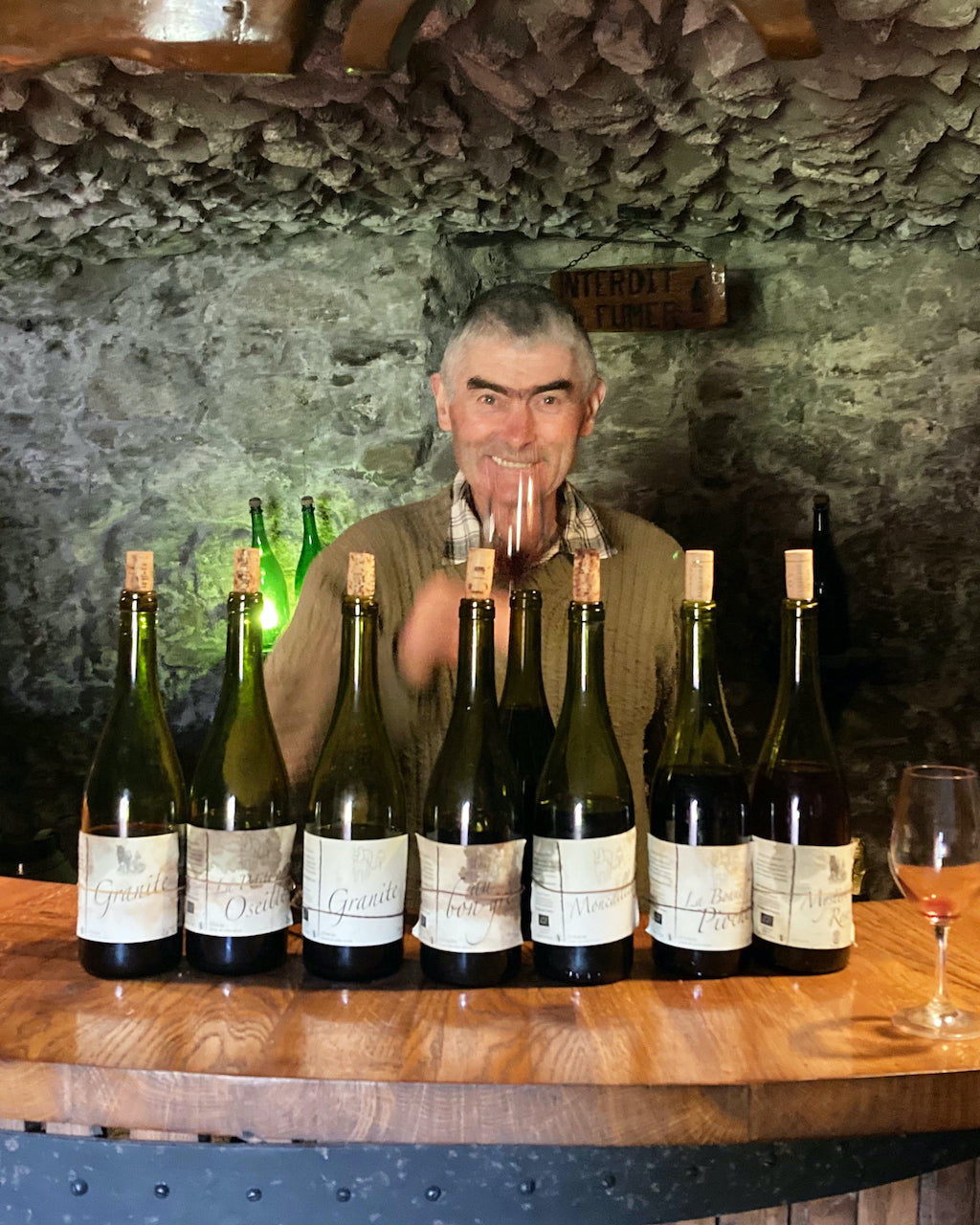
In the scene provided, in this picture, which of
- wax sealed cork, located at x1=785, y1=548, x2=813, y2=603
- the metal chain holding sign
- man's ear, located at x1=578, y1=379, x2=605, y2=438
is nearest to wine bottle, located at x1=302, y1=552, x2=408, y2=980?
wax sealed cork, located at x1=785, y1=548, x2=813, y2=603

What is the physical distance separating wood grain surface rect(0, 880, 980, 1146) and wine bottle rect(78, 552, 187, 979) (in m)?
0.03

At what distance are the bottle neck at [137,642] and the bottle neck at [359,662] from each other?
16cm

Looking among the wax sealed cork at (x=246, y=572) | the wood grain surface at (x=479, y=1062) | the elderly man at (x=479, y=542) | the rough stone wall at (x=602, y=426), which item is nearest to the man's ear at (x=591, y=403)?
the elderly man at (x=479, y=542)

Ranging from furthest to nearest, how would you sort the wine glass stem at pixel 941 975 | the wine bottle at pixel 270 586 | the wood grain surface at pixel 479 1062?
the wine bottle at pixel 270 586 → the wine glass stem at pixel 941 975 → the wood grain surface at pixel 479 1062

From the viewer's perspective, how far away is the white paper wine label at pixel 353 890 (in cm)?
85

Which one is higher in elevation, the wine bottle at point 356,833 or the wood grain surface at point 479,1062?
the wine bottle at point 356,833

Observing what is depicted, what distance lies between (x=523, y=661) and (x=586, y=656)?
0.20 metres

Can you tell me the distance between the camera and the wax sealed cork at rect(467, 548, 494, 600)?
0.90 meters

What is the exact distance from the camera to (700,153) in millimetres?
2303

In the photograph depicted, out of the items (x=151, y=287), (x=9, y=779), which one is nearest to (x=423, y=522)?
(x=151, y=287)

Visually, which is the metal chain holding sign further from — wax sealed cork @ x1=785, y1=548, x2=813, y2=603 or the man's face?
wax sealed cork @ x1=785, y1=548, x2=813, y2=603

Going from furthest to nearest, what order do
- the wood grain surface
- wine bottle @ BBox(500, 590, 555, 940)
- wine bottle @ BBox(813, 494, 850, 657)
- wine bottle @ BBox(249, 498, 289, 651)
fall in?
wine bottle @ BBox(813, 494, 850, 657) → wine bottle @ BBox(249, 498, 289, 651) → wine bottle @ BBox(500, 590, 555, 940) → the wood grain surface

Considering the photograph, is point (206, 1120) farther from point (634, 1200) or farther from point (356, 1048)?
point (634, 1200)

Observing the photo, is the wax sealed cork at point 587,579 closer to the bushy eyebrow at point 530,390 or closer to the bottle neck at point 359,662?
the bottle neck at point 359,662
